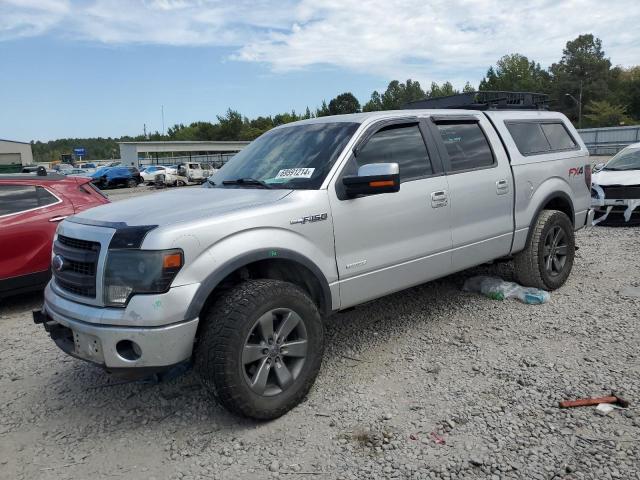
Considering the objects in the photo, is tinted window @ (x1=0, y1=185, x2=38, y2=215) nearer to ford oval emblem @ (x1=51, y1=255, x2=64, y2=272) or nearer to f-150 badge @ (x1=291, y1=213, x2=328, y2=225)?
ford oval emblem @ (x1=51, y1=255, x2=64, y2=272)

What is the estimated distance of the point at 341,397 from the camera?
351 centimetres

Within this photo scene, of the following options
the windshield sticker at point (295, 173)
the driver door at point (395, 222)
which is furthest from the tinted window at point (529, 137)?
the windshield sticker at point (295, 173)

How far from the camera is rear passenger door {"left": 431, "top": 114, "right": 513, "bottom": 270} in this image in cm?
441

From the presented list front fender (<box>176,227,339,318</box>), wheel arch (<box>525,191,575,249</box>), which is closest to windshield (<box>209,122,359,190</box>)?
front fender (<box>176,227,339,318</box>)

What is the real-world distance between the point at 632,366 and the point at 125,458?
3.39 m

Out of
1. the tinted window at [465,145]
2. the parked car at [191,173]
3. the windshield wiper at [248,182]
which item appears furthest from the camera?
the parked car at [191,173]

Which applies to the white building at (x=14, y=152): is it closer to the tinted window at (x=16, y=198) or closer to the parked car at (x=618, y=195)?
the tinted window at (x=16, y=198)

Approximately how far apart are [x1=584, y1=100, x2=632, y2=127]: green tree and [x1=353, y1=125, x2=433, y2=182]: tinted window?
73.7 metres

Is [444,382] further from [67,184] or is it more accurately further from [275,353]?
[67,184]

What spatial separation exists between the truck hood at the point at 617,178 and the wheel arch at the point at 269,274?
7.28m

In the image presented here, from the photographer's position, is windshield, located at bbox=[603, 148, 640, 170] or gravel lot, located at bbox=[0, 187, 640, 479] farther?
windshield, located at bbox=[603, 148, 640, 170]

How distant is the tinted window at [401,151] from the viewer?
396 cm

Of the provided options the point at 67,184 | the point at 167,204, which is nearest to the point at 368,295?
the point at 167,204

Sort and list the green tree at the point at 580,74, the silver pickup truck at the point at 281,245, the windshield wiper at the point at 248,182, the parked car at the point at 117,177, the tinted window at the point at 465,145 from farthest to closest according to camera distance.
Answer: the green tree at the point at 580,74, the parked car at the point at 117,177, the tinted window at the point at 465,145, the windshield wiper at the point at 248,182, the silver pickup truck at the point at 281,245
